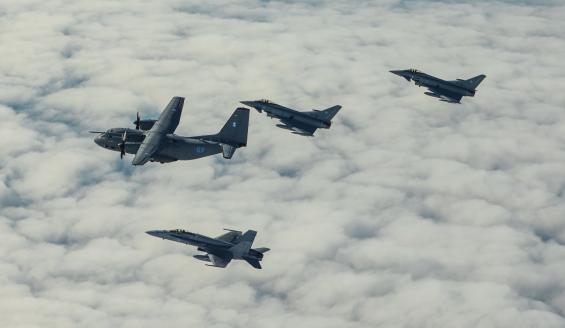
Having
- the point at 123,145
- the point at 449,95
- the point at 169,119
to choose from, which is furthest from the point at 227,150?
the point at 449,95

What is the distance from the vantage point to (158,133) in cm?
14575

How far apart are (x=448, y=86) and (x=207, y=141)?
5534cm

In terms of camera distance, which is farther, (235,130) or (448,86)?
(448,86)

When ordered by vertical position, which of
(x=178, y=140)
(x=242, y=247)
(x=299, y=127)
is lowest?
(x=242, y=247)

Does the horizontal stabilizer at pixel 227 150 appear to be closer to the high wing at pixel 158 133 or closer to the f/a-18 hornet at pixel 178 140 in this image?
the f/a-18 hornet at pixel 178 140

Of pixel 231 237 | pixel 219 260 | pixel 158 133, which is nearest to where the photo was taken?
pixel 158 133

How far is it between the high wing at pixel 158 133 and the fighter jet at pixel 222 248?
62.8 feet

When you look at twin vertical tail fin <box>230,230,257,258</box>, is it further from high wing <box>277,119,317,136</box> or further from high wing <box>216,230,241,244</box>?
high wing <box>277,119,317,136</box>

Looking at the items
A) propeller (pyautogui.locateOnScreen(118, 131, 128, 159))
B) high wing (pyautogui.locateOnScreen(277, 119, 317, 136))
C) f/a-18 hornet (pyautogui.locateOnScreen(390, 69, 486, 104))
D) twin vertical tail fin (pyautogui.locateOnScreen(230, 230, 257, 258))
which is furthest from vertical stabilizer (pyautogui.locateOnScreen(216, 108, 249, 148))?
f/a-18 hornet (pyautogui.locateOnScreen(390, 69, 486, 104))

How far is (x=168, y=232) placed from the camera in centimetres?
15662

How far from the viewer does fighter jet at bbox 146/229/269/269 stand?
15288 centimetres

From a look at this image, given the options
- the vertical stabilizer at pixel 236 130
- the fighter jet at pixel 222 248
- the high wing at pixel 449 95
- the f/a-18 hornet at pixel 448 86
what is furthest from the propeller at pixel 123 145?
the high wing at pixel 449 95

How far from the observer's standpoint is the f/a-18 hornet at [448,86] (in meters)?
169

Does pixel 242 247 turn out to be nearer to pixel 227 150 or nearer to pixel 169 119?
pixel 227 150
